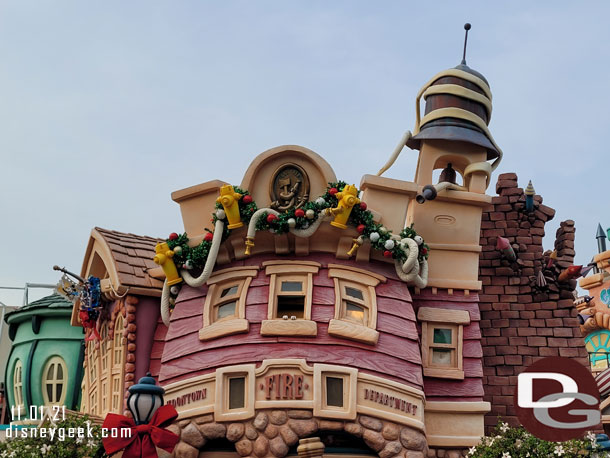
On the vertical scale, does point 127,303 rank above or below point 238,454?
above

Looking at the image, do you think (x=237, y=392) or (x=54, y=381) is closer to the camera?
(x=237, y=392)

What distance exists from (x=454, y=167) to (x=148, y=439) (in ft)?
25.6

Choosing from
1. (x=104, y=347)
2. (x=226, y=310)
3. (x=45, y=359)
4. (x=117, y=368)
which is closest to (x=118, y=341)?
(x=117, y=368)

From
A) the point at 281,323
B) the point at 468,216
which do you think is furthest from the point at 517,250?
the point at 281,323

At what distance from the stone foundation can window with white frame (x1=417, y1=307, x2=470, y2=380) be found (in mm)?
1772

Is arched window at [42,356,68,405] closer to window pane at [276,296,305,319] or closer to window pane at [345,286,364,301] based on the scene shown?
window pane at [276,296,305,319]

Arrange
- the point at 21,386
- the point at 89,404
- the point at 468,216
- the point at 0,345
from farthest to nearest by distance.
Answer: the point at 0,345
the point at 21,386
the point at 89,404
the point at 468,216

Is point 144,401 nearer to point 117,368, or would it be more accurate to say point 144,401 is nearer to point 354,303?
point 354,303

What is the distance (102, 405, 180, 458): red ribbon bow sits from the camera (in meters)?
11.6

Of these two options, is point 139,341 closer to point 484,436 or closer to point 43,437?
point 43,437

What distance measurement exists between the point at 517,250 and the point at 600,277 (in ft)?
32.7

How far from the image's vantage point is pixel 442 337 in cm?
1419

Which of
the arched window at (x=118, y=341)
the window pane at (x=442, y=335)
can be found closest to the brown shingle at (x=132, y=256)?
the arched window at (x=118, y=341)

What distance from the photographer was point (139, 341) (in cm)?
1486
